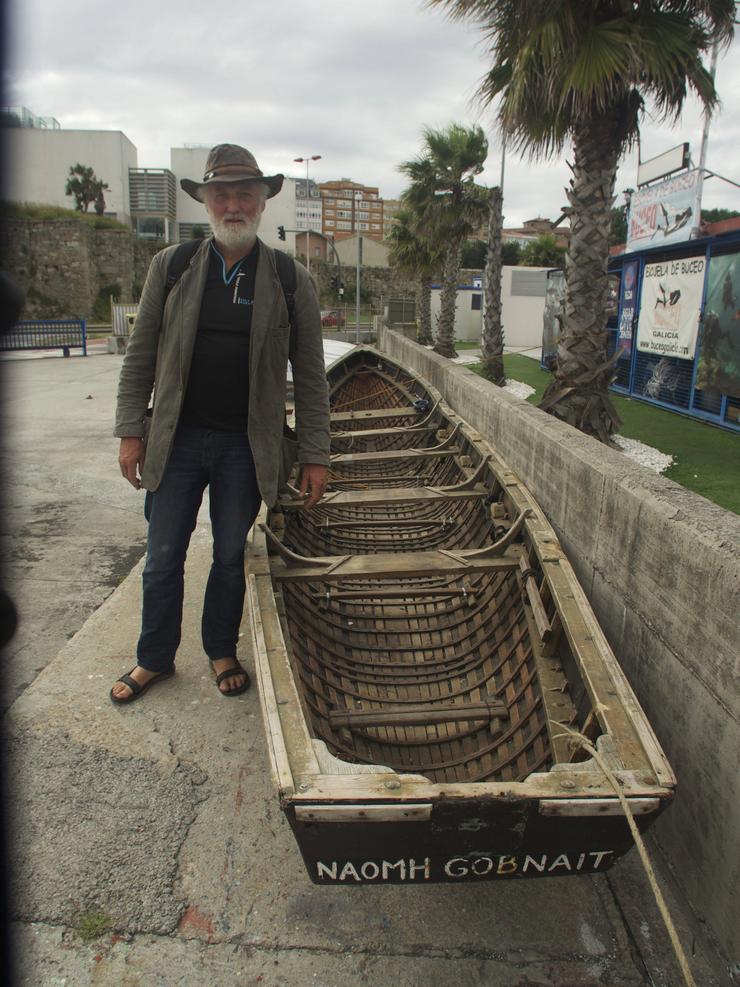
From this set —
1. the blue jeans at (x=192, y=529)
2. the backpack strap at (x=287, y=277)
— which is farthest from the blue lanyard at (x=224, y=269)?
the blue jeans at (x=192, y=529)

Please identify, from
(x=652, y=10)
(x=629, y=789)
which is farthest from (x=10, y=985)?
(x=652, y=10)

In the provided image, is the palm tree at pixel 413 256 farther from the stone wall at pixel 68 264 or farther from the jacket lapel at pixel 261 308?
the jacket lapel at pixel 261 308

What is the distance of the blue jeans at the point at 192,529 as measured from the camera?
321cm

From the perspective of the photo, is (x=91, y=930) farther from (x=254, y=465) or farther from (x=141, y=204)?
(x=141, y=204)

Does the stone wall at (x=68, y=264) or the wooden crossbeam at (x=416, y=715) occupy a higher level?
the stone wall at (x=68, y=264)

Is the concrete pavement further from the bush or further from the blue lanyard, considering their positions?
the bush

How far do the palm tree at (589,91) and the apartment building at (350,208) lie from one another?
130713 millimetres

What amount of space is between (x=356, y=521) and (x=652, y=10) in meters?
5.99

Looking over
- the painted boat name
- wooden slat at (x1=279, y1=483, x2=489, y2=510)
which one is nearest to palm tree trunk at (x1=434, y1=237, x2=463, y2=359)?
wooden slat at (x1=279, y1=483, x2=489, y2=510)

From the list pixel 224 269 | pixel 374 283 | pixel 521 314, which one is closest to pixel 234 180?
pixel 224 269

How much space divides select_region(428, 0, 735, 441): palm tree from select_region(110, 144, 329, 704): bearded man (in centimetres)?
494

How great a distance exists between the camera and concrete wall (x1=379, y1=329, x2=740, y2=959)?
217 cm

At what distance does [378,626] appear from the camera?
12.9 ft

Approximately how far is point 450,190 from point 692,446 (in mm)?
14223
